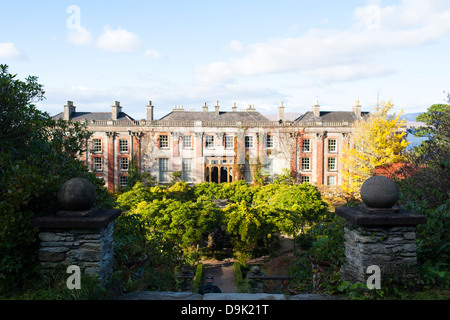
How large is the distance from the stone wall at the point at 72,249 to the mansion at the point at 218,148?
28.3 m

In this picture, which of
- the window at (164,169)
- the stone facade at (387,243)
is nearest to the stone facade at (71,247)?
the stone facade at (387,243)

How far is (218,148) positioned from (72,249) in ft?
94.8

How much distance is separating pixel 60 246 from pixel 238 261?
13754mm

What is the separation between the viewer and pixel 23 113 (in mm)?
6949

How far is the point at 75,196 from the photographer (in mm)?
5535

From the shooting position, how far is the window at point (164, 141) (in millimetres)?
34250

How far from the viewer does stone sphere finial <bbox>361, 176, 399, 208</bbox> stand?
5.70m

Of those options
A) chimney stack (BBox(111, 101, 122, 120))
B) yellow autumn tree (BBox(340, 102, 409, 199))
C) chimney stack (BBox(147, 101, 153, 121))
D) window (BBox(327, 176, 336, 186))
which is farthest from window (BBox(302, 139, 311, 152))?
chimney stack (BBox(111, 101, 122, 120))

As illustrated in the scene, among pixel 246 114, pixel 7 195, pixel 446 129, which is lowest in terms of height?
pixel 7 195

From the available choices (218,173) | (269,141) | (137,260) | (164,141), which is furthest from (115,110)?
(137,260)

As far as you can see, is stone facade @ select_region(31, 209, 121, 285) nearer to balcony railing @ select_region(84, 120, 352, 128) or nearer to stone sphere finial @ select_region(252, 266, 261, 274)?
stone sphere finial @ select_region(252, 266, 261, 274)

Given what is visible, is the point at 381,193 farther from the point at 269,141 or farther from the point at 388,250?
the point at 269,141
